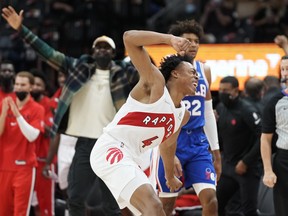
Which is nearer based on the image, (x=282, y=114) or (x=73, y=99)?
(x=282, y=114)

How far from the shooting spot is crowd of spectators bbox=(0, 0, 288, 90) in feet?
47.9

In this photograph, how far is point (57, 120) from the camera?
373 inches

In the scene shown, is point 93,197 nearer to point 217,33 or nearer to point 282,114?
point 282,114

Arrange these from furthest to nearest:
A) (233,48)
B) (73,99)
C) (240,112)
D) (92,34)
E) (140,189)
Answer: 1. (92,34)
2. (233,48)
3. (240,112)
4. (73,99)
5. (140,189)

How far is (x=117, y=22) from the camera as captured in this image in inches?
625

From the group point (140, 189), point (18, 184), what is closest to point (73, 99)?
point (18, 184)

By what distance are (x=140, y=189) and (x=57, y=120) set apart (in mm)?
2860

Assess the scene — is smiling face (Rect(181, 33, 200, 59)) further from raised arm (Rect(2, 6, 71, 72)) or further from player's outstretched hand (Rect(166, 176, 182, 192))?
raised arm (Rect(2, 6, 71, 72))

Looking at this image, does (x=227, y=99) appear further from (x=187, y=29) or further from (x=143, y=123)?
(x=143, y=123)

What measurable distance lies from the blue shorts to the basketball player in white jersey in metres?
0.87

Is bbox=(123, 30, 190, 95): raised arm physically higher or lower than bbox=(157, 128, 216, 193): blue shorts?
higher

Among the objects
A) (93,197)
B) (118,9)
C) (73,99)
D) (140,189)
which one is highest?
(118,9)

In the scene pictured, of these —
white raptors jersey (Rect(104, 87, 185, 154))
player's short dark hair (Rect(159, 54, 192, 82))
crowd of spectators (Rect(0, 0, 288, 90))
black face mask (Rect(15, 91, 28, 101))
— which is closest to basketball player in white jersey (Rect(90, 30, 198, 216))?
white raptors jersey (Rect(104, 87, 185, 154))

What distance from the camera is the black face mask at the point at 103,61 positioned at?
9438mm
